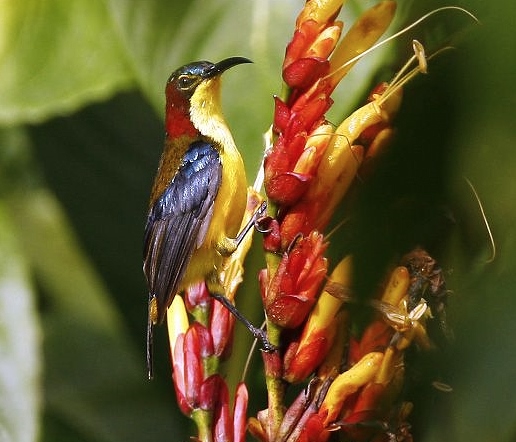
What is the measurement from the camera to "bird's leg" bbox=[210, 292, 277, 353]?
55 centimetres

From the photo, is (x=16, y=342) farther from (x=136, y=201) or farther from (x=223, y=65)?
(x=223, y=65)

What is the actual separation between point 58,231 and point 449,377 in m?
0.59

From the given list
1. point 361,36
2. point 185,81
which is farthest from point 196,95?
point 361,36

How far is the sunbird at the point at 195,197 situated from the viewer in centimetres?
61

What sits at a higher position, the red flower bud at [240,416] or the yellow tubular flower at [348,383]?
the yellow tubular flower at [348,383]

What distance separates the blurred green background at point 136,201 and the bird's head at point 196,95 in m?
0.03

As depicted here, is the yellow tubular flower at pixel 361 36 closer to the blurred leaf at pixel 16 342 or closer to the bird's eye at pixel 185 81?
the bird's eye at pixel 185 81

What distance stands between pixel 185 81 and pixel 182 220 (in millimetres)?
100

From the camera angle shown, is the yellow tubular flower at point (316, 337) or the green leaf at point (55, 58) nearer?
the yellow tubular flower at point (316, 337)

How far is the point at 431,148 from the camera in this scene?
1.21 feet

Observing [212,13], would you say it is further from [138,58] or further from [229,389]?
[229,389]

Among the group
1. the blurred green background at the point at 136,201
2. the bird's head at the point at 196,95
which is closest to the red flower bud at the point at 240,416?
the blurred green background at the point at 136,201

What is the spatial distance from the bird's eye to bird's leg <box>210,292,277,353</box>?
150 mm

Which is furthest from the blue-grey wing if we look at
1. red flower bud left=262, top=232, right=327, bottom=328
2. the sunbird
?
red flower bud left=262, top=232, right=327, bottom=328
